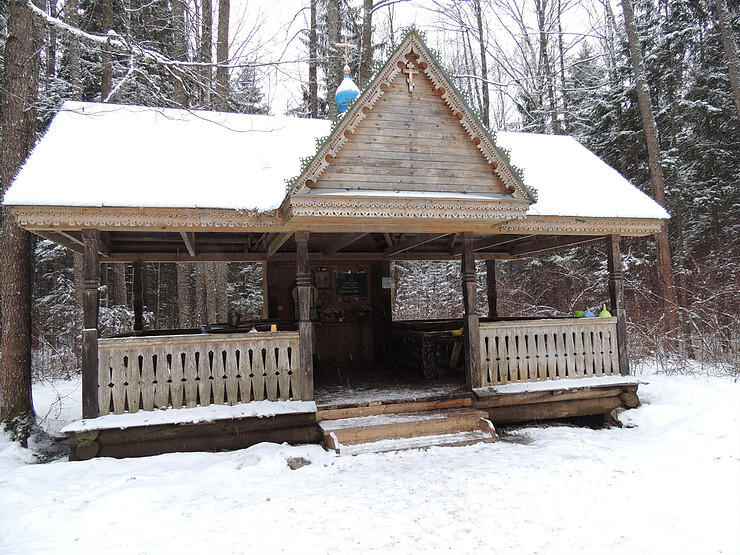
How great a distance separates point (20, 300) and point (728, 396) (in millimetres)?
10831

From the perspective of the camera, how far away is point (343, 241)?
8859 mm

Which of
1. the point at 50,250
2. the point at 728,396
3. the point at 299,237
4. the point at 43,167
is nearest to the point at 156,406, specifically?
the point at 299,237

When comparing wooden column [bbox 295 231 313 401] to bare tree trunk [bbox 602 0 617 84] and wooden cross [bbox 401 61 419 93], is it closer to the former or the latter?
wooden cross [bbox 401 61 419 93]

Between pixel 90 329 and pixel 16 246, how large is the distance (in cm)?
226

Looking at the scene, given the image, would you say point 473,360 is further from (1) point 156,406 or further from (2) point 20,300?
(2) point 20,300

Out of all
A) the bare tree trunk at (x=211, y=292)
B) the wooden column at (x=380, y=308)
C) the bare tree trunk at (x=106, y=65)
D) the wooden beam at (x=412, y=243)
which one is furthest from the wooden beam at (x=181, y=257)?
the bare tree trunk at (x=106, y=65)

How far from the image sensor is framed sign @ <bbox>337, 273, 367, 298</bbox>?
1143 centimetres

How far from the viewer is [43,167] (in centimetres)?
652

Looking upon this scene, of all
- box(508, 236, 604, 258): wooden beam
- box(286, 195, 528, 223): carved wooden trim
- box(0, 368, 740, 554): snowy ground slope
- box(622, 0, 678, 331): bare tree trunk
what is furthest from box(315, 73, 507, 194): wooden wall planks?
box(622, 0, 678, 331): bare tree trunk

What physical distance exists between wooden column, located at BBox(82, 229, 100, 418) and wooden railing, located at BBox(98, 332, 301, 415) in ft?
0.26

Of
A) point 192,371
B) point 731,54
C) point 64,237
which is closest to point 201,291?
point 64,237

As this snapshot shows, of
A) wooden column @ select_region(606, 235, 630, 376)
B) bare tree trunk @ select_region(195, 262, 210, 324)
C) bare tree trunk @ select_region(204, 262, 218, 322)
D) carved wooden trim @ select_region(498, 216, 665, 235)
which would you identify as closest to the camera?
carved wooden trim @ select_region(498, 216, 665, 235)

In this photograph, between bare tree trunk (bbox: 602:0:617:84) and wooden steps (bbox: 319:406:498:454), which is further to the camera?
bare tree trunk (bbox: 602:0:617:84)

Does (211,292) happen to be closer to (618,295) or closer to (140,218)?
(140,218)
